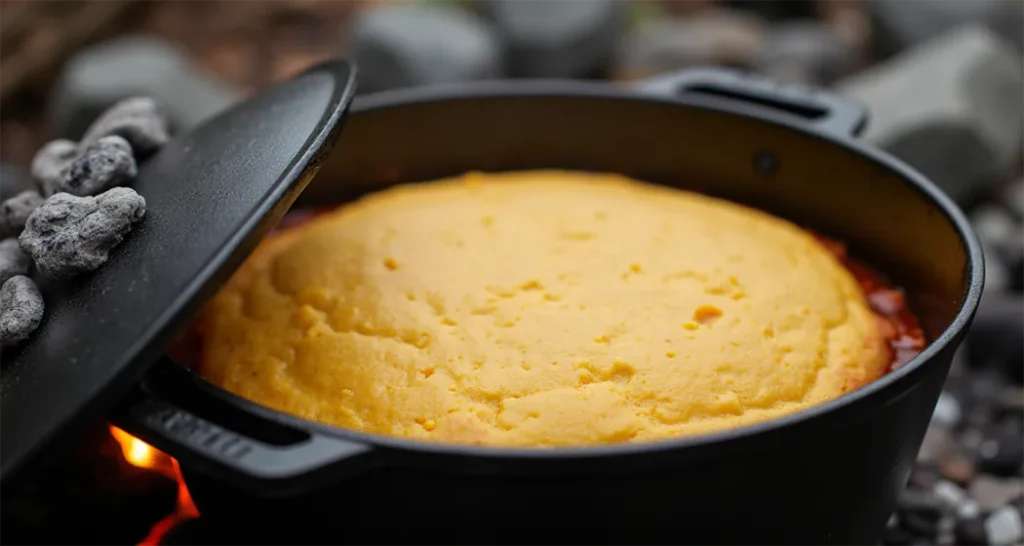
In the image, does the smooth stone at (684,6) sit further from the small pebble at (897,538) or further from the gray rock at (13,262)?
the gray rock at (13,262)

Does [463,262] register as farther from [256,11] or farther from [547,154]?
[256,11]

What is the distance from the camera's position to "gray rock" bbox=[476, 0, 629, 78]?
15.0 feet

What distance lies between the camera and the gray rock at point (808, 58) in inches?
187

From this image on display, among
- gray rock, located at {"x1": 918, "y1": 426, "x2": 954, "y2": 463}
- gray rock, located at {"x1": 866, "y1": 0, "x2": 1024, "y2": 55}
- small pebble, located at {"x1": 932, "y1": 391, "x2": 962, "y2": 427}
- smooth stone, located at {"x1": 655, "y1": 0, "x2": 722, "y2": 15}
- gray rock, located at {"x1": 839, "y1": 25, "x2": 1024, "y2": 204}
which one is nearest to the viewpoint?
gray rock, located at {"x1": 918, "y1": 426, "x2": 954, "y2": 463}

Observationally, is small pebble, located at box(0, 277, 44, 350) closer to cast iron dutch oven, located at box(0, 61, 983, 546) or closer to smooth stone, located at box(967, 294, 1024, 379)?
cast iron dutch oven, located at box(0, 61, 983, 546)

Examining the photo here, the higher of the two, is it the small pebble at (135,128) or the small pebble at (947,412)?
the small pebble at (135,128)

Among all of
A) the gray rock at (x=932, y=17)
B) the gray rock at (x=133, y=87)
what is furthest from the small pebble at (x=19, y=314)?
the gray rock at (x=932, y=17)

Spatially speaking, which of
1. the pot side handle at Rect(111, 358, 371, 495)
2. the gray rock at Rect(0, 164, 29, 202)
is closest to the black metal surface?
the pot side handle at Rect(111, 358, 371, 495)

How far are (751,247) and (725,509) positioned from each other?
2.38ft

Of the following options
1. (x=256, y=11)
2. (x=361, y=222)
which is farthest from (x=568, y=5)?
(x=361, y=222)

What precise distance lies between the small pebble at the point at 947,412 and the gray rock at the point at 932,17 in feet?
7.91

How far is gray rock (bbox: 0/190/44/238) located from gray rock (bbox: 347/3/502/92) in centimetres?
254

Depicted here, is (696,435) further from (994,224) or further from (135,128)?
(994,224)

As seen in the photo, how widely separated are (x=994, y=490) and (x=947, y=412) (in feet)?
1.06
